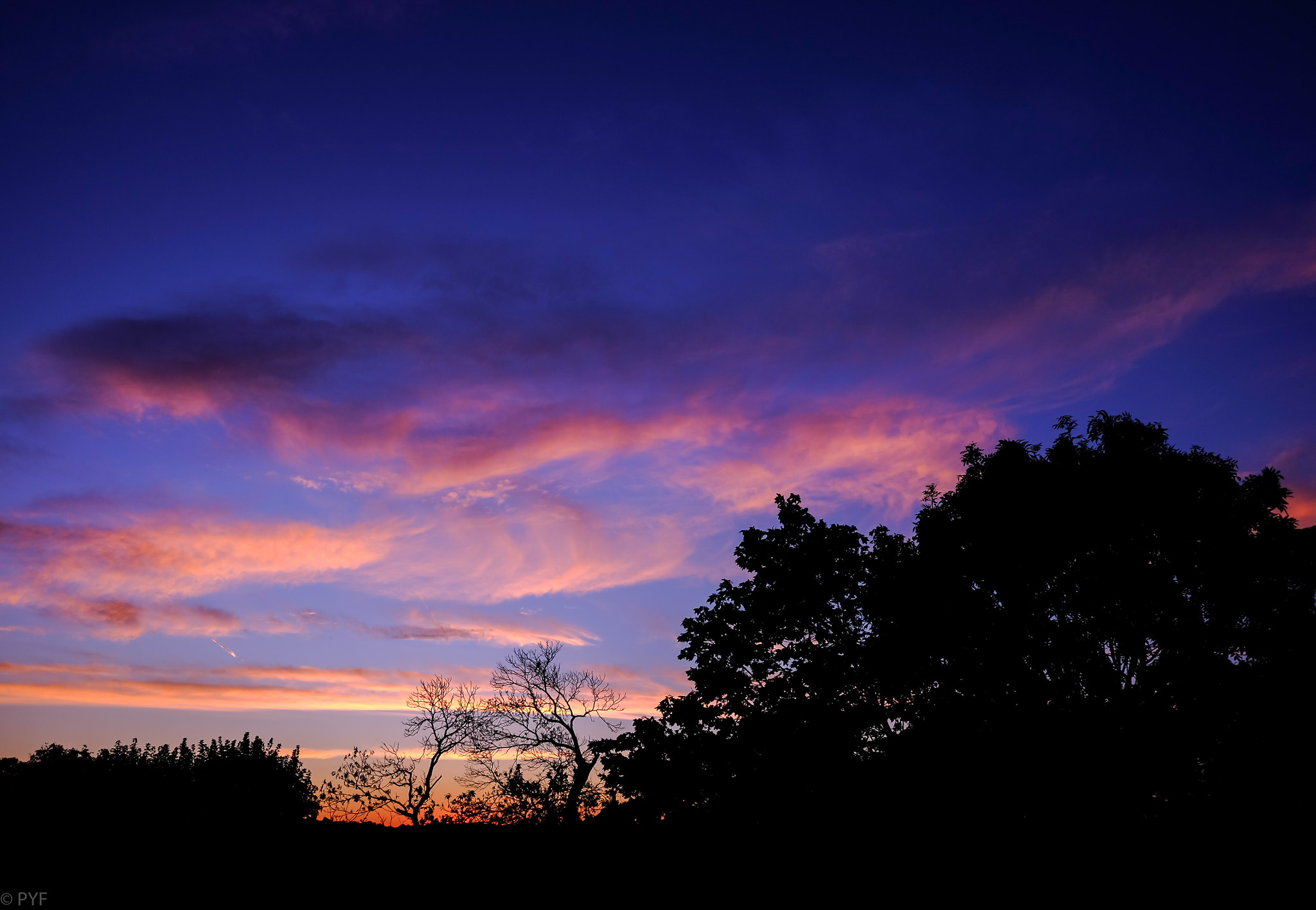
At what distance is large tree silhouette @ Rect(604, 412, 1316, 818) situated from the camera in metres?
20.6

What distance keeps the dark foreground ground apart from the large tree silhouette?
1.06 meters

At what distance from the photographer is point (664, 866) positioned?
20.5 m

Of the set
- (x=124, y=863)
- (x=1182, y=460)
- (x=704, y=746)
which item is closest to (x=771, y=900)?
(x=704, y=746)

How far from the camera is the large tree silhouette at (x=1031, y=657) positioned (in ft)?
67.6

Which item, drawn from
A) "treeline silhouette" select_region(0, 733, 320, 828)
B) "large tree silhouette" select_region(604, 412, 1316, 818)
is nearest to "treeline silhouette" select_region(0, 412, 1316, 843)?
"large tree silhouette" select_region(604, 412, 1316, 818)

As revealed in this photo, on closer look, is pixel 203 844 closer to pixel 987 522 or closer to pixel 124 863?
pixel 124 863

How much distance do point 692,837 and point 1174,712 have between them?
16.2 m

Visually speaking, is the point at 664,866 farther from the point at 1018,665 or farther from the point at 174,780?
the point at 174,780

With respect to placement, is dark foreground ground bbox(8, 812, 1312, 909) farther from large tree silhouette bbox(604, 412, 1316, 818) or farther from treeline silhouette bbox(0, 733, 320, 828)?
treeline silhouette bbox(0, 733, 320, 828)

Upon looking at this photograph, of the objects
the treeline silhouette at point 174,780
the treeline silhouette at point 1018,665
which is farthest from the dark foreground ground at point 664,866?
the treeline silhouette at point 174,780

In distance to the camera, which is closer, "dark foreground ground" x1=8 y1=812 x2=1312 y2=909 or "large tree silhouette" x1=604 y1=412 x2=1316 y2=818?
"dark foreground ground" x1=8 y1=812 x2=1312 y2=909

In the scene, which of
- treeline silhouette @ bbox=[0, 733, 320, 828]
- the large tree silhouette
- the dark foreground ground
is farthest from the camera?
treeline silhouette @ bbox=[0, 733, 320, 828]

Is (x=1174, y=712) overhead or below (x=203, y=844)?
overhead

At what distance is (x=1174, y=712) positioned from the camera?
20797 millimetres
